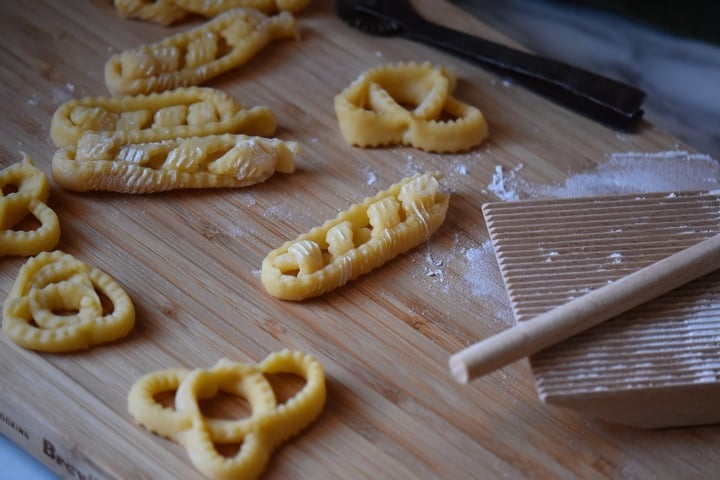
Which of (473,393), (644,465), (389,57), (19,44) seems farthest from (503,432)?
(19,44)

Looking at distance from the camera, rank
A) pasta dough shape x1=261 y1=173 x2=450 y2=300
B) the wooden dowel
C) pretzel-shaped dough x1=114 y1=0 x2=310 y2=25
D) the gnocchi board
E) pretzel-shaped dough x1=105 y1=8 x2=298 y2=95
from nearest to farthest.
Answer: the wooden dowel, the gnocchi board, pasta dough shape x1=261 y1=173 x2=450 y2=300, pretzel-shaped dough x1=105 y1=8 x2=298 y2=95, pretzel-shaped dough x1=114 y1=0 x2=310 y2=25

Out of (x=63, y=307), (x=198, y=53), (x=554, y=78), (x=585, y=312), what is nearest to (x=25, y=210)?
(x=63, y=307)

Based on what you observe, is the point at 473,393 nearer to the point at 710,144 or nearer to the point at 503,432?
the point at 503,432

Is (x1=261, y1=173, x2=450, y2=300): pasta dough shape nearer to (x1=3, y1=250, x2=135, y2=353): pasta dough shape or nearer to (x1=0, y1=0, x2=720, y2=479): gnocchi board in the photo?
(x1=0, y1=0, x2=720, y2=479): gnocchi board

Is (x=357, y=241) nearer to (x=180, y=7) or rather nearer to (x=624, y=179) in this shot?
(x=624, y=179)

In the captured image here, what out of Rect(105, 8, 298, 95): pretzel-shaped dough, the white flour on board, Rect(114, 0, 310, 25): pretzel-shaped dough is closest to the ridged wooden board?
the white flour on board

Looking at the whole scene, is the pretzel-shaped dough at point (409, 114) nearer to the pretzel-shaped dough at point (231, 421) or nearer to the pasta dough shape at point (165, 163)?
the pasta dough shape at point (165, 163)

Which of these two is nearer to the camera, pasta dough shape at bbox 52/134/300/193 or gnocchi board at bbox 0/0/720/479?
gnocchi board at bbox 0/0/720/479
